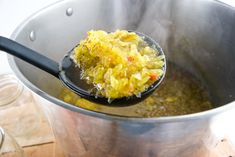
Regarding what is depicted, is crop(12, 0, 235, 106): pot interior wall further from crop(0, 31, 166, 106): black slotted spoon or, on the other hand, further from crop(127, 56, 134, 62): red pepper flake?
crop(127, 56, 134, 62): red pepper flake

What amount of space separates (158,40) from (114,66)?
0.33 metres

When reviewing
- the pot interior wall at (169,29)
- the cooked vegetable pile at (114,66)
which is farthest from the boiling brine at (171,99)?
the cooked vegetable pile at (114,66)

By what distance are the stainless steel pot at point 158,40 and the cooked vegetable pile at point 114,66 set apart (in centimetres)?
9

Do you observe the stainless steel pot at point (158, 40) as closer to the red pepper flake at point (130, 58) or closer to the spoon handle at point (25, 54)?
the spoon handle at point (25, 54)

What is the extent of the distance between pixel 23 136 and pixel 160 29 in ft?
1.35

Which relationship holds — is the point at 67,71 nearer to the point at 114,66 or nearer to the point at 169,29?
the point at 114,66

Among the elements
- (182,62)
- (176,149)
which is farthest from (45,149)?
(182,62)

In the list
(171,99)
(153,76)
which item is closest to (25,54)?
(153,76)

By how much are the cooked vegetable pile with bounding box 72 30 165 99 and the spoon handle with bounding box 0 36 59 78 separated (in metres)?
0.05

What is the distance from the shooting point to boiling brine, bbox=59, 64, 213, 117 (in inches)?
26.9

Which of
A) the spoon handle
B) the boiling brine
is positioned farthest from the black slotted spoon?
the boiling brine

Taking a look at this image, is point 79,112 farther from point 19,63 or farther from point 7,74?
point 7,74

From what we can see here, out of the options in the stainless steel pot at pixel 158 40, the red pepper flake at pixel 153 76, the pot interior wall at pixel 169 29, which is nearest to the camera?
the stainless steel pot at pixel 158 40

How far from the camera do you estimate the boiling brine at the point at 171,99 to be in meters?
0.68
